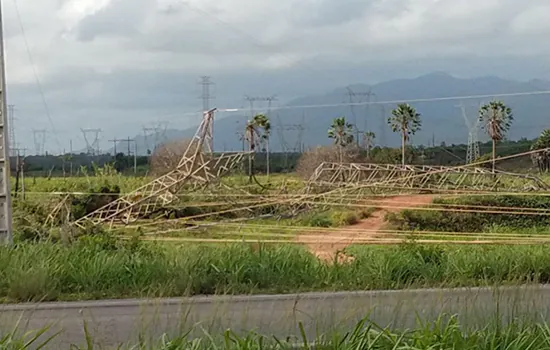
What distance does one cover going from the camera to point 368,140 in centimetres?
2497

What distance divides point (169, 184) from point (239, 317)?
17565 mm

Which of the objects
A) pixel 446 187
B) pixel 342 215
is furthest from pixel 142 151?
pixel 446 187

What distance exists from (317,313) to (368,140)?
2085 cm

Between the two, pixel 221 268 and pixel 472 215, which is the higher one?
pixel 221 268

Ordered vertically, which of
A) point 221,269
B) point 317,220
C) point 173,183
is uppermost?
point 173,183

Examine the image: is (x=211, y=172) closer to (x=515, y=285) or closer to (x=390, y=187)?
(x=390, y=187)

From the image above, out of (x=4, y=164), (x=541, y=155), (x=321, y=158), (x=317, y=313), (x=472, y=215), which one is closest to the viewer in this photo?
(x=317, y=313)

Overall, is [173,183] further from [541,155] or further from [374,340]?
[374,340]

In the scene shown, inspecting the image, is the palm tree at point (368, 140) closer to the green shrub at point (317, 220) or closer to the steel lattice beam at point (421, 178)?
the steel lattice beam at point (421, 178)

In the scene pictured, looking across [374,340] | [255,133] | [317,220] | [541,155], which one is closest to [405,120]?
[541,155]

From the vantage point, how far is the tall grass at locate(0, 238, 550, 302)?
8438 mm

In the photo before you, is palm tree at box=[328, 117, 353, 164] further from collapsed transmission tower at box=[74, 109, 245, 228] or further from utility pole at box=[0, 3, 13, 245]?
utility pole at box=[0, 3, 13, 245]

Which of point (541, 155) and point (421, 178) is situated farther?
point (421, 178)

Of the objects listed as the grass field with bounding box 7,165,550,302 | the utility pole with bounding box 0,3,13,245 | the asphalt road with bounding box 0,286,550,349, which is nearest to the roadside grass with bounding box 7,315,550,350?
the asphalt road with bounding box 0,286,550,349
